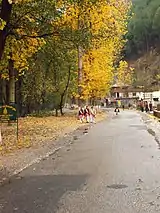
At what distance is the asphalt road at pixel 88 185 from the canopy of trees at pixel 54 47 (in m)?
4.74

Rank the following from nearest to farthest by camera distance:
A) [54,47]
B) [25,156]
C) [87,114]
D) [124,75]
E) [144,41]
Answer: [25,156]
[54,47]
[87,114]
[124,75]
[144,41]

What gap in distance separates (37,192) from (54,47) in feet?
59.3

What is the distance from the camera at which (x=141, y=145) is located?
18.3m

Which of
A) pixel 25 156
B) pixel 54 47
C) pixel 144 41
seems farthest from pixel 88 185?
pixel 144 41

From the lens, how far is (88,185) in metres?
9.74

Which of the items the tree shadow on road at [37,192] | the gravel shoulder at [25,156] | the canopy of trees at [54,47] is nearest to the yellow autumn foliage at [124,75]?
the canopy of trees at [54,47]

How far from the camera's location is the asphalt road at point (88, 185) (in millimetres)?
7797

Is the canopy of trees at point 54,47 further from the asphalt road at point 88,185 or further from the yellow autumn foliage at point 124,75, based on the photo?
the yellow autumn foliage at point 124,75

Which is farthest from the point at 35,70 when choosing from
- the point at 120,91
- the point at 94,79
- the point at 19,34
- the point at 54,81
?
the point at 120,91

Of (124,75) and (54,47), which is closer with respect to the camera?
(54,47)

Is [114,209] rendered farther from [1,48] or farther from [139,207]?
[1,48]

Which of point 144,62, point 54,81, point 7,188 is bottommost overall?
point 7,188

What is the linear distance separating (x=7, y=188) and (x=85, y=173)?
7.68ft

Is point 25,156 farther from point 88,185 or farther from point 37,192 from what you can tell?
point 37,192
